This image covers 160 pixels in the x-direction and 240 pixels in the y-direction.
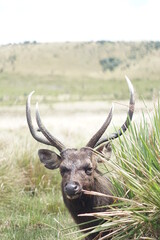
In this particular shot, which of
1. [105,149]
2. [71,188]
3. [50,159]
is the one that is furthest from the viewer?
[50,159]

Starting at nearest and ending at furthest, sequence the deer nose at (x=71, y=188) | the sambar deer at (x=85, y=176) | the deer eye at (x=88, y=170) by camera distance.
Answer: the deer nose at (x=71, y=188) → the sambar deer at (x=85, y=176) → the deer eye at (x=88, y=170)

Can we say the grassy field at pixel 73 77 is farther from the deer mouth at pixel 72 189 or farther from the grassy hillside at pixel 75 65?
the deer mouth at pixel 72 189

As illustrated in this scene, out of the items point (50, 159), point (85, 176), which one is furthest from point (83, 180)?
point (50, 159)

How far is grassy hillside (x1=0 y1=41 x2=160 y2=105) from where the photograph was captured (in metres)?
67.1

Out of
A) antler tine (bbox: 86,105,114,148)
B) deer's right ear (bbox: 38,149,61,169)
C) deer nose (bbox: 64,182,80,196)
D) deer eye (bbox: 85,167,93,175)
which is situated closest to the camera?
deer nose (bbox: 64,182,80,196)

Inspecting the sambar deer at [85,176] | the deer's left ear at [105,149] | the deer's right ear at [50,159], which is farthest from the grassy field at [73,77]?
the sambar deer at [85,176]

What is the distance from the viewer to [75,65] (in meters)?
78.9

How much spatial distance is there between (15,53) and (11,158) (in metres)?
64.4

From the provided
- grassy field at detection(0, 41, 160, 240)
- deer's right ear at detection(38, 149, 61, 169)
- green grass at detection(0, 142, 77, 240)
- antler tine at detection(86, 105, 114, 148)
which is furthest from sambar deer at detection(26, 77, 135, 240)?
grassy field at detection(0, 41, 160, 240)

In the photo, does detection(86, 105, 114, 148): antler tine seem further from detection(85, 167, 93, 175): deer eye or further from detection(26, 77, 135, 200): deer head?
detection(85, 167, 93, 175): deer eye

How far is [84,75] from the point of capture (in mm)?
79188

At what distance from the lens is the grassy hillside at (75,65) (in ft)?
220

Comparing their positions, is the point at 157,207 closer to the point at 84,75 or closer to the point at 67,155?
the point at 67,155

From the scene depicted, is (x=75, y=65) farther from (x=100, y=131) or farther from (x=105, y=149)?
(x=100, y=131)
